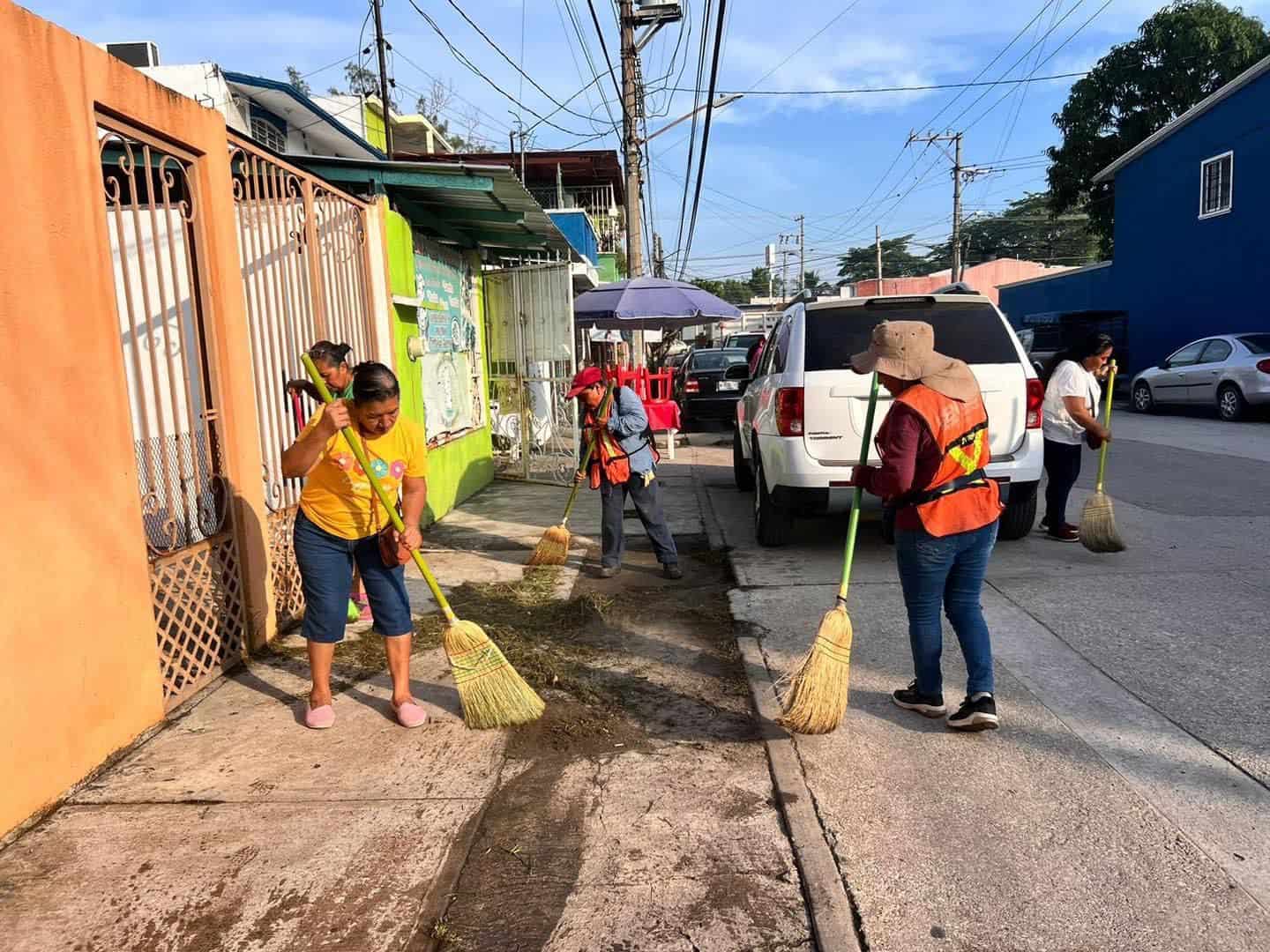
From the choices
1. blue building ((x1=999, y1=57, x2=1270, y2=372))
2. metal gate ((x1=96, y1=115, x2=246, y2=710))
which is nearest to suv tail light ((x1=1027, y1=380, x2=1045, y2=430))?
metal gate ((x1=96, y1=115, x2=246, y2=710))

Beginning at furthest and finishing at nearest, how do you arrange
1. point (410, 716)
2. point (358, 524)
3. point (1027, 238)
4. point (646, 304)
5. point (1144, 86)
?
point (1027, 238) < point (1144, 86) < point (646, 304) < point (410, 716) < point (358, 524)

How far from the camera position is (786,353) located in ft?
21.5

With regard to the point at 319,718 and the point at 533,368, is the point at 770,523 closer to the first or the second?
the point at 319,718

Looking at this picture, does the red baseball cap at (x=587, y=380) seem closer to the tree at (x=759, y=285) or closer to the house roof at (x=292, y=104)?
the house roof at (x=292, y=104)

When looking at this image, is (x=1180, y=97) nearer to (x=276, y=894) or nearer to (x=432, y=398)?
(x=432, y=398)

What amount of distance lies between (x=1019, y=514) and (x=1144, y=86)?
26.7 m

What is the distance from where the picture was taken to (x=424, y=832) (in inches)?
119

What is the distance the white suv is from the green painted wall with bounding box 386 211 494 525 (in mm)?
3094

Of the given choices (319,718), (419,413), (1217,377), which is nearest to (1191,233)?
(1217,377)

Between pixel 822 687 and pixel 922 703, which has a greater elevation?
pixel 822 687

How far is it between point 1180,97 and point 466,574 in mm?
29121

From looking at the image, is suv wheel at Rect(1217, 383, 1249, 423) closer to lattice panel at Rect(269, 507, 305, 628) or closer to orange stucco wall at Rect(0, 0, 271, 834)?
lattice panel at Rect(269, 507, 305, 628)

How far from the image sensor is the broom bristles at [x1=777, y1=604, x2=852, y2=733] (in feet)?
11.7

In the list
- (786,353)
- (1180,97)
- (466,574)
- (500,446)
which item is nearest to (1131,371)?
(1180,97)
